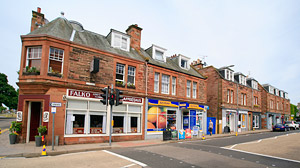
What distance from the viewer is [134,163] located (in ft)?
26.6

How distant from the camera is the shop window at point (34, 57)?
13.0 m

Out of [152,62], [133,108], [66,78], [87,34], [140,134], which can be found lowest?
[140,134]

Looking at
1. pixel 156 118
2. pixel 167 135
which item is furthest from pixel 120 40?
pixel 167 135

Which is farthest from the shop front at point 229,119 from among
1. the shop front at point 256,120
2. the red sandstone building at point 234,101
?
the shop front at point 256,120

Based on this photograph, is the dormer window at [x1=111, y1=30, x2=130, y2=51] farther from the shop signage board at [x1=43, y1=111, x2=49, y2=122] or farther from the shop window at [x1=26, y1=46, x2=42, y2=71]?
the shop signage board at [x1=43, y1=111, x2=49, y2=122]

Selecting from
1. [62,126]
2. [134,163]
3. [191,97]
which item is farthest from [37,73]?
[191,97]

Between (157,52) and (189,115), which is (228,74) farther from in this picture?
(157,52)

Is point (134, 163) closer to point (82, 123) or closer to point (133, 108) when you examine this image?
point (82, 123)

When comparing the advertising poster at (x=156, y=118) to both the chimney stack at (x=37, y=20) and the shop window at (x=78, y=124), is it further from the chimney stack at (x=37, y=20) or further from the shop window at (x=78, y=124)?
the chimney stack at (x=37, y=20)

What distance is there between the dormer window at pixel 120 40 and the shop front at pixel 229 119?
58.3 ft

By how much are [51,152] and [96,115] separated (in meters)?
4.94

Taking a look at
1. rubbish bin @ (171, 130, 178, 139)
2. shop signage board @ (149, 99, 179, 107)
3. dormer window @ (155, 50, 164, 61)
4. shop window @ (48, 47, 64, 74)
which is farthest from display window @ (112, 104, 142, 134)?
dormer window @ (155, 50, 164, 61)

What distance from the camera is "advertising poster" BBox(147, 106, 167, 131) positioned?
18.0 metres

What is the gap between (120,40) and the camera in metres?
18.0
